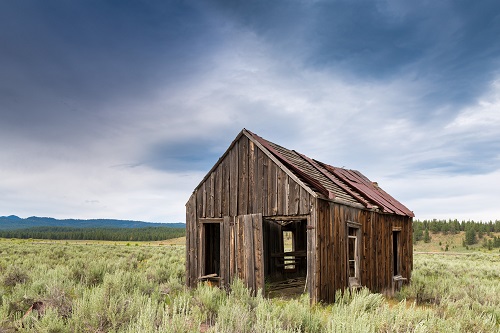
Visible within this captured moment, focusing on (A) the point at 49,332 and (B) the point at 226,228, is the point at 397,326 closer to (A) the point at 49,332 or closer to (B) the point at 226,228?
(A) the point at 49,332

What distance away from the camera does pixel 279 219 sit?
439 inches

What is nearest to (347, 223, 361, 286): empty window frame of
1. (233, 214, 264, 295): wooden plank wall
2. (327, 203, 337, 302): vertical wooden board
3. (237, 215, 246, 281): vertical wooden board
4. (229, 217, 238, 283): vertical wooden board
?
(327, 203, 337, 302): vertical wooden board

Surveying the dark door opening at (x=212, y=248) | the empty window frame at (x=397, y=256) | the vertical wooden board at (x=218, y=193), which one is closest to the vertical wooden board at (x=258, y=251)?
the vertical wooden board at (x=218, y=193)

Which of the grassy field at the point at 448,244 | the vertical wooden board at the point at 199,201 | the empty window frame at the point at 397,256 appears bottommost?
the grassy field at the point at 448,244

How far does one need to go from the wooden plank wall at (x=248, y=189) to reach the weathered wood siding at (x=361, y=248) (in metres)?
0.94

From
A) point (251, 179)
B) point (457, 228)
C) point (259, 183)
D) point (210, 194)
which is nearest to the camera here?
point (259, 183)

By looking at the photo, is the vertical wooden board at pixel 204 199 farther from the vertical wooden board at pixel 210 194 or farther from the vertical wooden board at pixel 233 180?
the vertical wooden board at pixel 233 180

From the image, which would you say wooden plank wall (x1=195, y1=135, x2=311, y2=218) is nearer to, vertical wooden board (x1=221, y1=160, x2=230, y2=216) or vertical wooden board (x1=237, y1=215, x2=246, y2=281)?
vertical wooden board (x1=221, y1=160, x2=230, y2=216)

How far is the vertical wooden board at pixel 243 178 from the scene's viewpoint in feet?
39.0

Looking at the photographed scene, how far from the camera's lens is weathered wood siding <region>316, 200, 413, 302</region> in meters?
10.2

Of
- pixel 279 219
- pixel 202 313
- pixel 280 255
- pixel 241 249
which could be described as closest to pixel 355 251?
pixel 279 219

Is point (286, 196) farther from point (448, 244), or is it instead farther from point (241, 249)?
point (448, 244)

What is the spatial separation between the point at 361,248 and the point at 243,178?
14.3 ft

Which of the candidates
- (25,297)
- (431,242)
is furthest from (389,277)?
(431,242)
